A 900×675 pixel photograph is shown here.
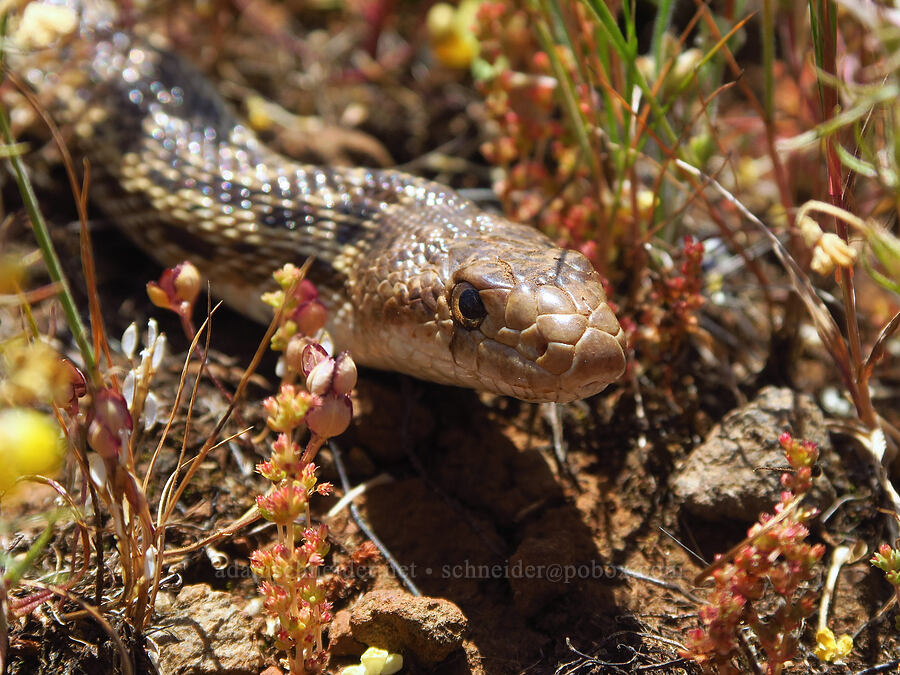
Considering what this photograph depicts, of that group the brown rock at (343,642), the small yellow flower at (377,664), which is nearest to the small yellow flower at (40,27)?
the brown rock at (343,642)

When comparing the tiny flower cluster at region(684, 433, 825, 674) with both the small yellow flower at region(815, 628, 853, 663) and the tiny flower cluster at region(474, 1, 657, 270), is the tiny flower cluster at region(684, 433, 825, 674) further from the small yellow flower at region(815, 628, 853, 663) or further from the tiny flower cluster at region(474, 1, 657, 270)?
the tiny flower cluster at region(474, 1, 657, 270)

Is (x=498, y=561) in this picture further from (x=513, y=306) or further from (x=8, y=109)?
(x=8, y=109)

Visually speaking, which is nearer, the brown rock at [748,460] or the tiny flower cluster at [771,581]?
the tiny flower cluster at [771,581]

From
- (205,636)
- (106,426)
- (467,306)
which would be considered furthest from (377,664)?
(467,306)

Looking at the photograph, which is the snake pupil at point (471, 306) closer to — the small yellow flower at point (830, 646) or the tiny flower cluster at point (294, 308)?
the tiny flower cluster at point (294, 308)

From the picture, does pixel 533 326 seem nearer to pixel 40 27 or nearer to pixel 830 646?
pixel 830 646
